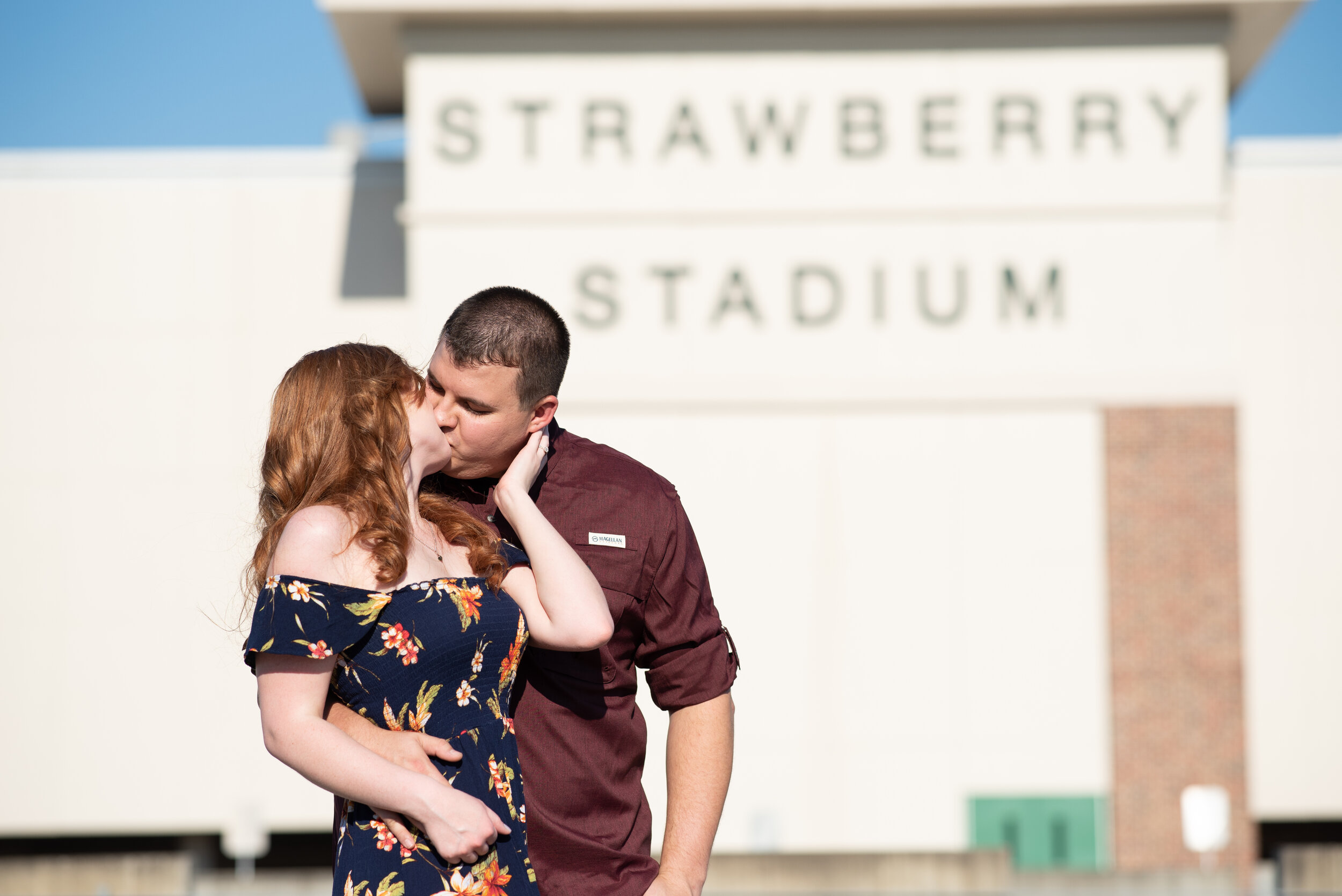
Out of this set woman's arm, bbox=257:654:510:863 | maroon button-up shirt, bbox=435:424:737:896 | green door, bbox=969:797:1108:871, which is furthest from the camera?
green door, bbox=969:797:1108:871

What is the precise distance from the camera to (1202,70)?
46.3ft

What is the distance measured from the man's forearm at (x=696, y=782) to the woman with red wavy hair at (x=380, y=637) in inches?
21.3

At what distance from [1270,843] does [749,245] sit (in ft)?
35.1

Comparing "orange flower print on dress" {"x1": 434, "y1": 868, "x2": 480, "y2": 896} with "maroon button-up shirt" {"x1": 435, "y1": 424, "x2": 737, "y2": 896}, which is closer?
"orange flower print on dress" {"x1": 434, "y1": 868, "x2": 480, "y2": 896}

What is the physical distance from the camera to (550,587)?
2.68 m

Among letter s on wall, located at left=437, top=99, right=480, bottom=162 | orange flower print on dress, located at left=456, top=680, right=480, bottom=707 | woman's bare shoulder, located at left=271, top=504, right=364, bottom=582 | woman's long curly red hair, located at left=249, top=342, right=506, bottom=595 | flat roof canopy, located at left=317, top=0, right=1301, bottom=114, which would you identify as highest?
flat roof canopy, located at left=317, top=0, right=1301, bottom=114

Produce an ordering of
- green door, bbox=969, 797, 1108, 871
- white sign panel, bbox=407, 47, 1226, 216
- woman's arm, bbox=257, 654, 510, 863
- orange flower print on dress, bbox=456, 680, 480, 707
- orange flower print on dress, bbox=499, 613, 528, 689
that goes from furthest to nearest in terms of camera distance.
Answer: white sign panel, bbox=407, 47, 1226, 216 → green door, bbox=969, 797, 1108, 871 → orange flower print on dress, bbox=499, 613, 528, 689 → orange flower print on dress, bbox=456, 680, 480, 707 → woman's arm, bbox=257, 654, 510, 863

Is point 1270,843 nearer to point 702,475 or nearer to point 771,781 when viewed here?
point 771,781

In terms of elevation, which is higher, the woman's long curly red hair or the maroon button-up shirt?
the woman's long curly red hair

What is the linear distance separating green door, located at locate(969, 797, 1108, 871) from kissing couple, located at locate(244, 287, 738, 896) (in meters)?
11.7

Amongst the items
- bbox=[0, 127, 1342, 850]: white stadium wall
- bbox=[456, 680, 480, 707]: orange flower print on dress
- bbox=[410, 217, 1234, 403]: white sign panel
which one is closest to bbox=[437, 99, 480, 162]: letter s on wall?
bbox=[0, 127, 1342, 850]: white stadium wall

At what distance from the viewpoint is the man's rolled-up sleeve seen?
303 cm

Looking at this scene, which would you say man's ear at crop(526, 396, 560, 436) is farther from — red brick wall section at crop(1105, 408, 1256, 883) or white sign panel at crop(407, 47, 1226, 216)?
red brick wall section at crop(1105, 408, 1256, 883)

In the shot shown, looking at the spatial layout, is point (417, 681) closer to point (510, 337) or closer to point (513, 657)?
point (513, 657)
